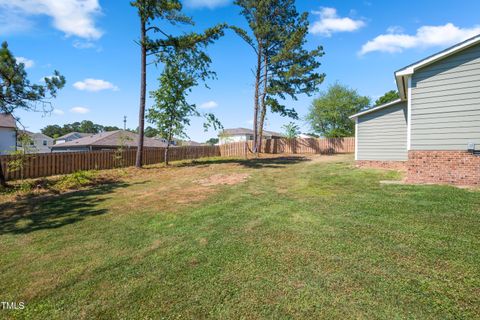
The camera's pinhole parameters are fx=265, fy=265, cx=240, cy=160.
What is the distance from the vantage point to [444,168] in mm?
7328

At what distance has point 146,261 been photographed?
3.94 metres

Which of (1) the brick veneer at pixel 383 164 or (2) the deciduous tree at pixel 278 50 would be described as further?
(2) the deciduous tree at pixel 278 50

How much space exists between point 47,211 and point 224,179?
563cm

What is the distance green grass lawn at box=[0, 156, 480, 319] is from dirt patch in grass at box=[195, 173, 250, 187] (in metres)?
2.41

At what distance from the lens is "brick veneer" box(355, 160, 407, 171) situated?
424 inches

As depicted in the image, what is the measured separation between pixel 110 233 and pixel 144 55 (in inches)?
441

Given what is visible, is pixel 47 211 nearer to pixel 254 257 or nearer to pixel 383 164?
pixel 254 257

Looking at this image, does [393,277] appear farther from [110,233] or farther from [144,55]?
[144,55]

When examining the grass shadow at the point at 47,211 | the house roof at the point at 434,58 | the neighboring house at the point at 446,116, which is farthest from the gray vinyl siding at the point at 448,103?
the grass shadow at the point at 47,211

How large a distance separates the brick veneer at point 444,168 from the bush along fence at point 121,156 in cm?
1400

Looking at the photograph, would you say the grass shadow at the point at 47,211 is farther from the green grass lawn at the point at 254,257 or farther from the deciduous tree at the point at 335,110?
the deciduous tree at the point at 335,110

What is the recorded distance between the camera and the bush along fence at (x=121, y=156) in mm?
11688

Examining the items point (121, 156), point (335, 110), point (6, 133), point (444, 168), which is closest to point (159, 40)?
point (121, 156)

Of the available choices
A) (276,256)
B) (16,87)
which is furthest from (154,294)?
(16,87)
